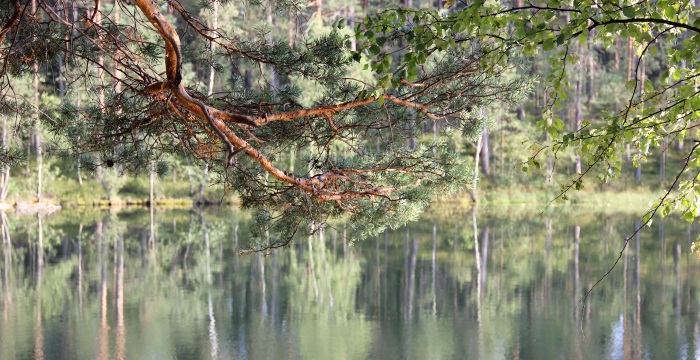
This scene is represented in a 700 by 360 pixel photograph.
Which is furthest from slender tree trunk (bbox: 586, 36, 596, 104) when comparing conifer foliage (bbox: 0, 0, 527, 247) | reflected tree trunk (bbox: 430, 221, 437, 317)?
conifer foliage (bbox: 0, 0, 527, 247)

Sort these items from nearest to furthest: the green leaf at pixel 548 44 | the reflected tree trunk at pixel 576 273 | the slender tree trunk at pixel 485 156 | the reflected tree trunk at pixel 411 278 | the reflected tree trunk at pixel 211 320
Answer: the green leaf at pixel 548 44
the reflected tree trunk at pixel 211 320
the reflected tree trunk at pixel 411 278
the reflected tree trunk at pixel 576 273
the slender tree trunk at pixel 485 156

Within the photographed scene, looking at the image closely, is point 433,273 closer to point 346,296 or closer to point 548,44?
point 346,296

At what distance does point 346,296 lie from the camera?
50.9ft

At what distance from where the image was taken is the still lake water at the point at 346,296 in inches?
473

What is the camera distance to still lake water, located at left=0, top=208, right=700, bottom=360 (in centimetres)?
1201

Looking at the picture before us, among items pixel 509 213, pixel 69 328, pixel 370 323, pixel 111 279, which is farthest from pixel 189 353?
pixel 509 213

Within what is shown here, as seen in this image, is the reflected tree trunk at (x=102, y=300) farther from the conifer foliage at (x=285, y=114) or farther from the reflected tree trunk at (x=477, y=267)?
the reflected tree trunk at (x=477, y=267)

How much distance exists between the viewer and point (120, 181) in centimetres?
3366

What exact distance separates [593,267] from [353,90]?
45.3 feet

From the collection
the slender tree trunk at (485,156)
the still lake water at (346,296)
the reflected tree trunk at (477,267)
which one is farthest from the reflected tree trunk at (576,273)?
the slender tree trunk at (485,156)

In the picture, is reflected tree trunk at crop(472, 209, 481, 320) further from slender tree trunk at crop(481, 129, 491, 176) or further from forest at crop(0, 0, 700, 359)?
slender tree trunk at crop(481, 129, 491, 176)

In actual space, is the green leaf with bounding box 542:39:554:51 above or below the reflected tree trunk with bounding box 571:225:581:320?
above

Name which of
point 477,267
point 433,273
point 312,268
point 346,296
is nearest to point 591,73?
point 477,267

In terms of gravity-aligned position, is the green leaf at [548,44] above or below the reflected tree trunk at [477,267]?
above
